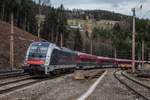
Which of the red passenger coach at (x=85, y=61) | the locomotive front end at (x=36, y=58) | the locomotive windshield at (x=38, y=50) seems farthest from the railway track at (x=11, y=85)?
the red passenger coach at (x=85, y=61)

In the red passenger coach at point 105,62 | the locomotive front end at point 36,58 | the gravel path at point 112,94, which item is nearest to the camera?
the gravel path at point 112,94

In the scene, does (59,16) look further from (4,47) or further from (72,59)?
(72,59)

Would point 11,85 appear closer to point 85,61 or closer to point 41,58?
point 41,58

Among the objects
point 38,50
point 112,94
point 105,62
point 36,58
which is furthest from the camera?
point 105,62

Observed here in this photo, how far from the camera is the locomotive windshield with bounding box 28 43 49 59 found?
38.3 m

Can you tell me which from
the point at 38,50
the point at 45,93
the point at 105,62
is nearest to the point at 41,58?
the point at 38,50

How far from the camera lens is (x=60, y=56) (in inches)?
1751

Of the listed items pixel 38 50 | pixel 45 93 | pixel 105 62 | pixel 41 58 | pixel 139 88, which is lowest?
pixel 105 62

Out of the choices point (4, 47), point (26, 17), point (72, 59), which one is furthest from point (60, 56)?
point (26, 17)

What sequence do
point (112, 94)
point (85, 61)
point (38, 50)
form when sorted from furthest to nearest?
point (85, 61)
point (38, 50)
point (112, 94)

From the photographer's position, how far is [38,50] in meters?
38.7

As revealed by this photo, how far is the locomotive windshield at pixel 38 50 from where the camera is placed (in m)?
38.3

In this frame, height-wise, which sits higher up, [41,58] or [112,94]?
[41,58]

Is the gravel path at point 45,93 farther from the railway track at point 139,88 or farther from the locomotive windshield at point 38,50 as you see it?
the locomotive windshield at point 38,50
